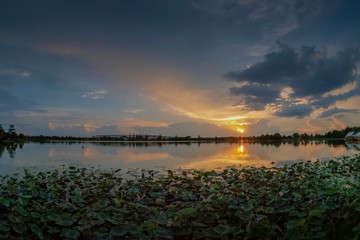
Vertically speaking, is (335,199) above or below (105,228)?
above

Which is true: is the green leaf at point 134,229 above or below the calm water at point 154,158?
above

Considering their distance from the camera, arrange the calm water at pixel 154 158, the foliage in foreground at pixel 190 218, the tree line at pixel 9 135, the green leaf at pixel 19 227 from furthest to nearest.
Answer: the tree line at pixel 9 135 < the calm water at pixel 154 158 < the green leaf at pixel 19 227 < the foliage in foreground at pixel 190 218

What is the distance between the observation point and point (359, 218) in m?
2.82

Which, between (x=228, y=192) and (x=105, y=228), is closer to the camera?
(x=105, y=228)

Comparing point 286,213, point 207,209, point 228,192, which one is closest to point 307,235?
point 286,213

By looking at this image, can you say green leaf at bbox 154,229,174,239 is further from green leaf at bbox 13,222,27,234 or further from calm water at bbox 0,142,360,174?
calm water at bbox 0,142,360,174

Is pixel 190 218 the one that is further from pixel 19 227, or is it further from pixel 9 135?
pixel 9 135

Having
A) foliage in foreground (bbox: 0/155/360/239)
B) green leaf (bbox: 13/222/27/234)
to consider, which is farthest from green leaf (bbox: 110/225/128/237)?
green leaf (bbox: 13/222/27/234)

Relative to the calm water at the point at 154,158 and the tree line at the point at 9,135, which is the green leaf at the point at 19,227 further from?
the tree line at the point at 9,135

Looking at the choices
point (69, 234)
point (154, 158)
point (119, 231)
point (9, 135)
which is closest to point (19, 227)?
point (69, 234)

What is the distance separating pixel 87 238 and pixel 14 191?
3224mm

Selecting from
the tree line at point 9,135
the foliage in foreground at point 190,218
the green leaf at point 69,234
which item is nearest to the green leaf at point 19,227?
the foliage in foreground at point 190,218

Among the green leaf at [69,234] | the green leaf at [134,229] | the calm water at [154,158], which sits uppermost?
the green leaf at [134,229]

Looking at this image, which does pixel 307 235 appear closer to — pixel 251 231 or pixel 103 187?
pixel 251 231
